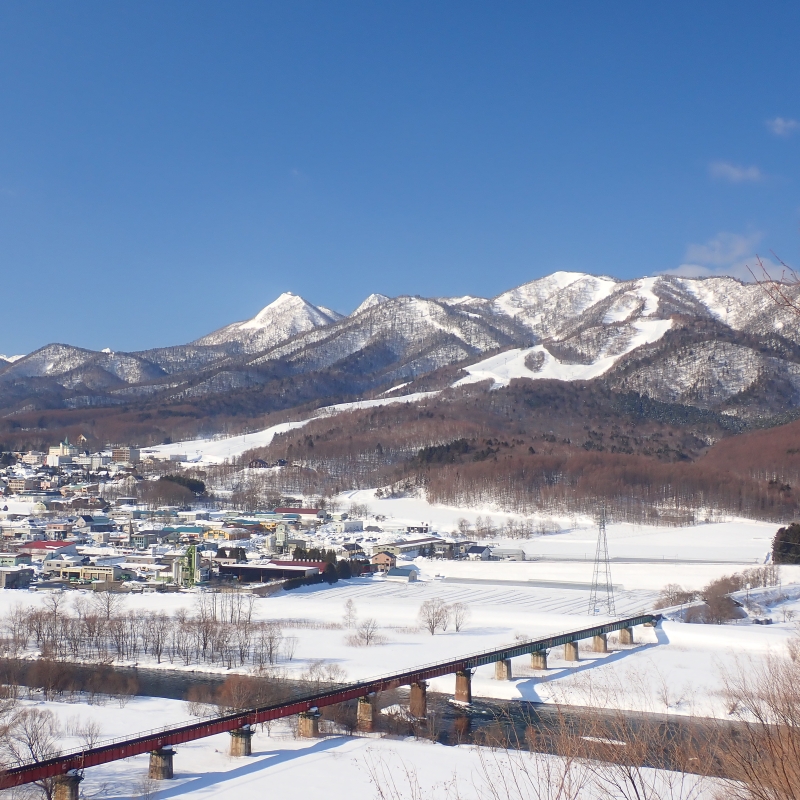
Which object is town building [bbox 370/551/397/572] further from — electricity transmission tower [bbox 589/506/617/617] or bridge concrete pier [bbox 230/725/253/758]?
bridge concrete pier [bbox 230/725/253/758]

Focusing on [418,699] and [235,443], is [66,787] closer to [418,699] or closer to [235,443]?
[418,699]

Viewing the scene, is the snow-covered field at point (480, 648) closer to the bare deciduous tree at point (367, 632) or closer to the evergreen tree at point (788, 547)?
the bare deciduous tree at point (367, 632)

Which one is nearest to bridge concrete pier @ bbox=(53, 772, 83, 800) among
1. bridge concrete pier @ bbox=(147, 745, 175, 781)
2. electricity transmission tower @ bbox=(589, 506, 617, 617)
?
bridge concrete pier @ bbox=(147, 745, 175, 781)

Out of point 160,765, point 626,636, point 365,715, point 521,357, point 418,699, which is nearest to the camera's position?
point 160,765

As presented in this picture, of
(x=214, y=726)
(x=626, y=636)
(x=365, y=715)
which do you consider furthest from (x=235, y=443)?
(x=214, y=726)

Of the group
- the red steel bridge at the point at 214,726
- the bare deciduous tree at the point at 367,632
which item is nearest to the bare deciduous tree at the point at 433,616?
the bare deciduous tree at the point at 367,632

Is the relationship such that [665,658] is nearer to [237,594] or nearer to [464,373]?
[237,594]
